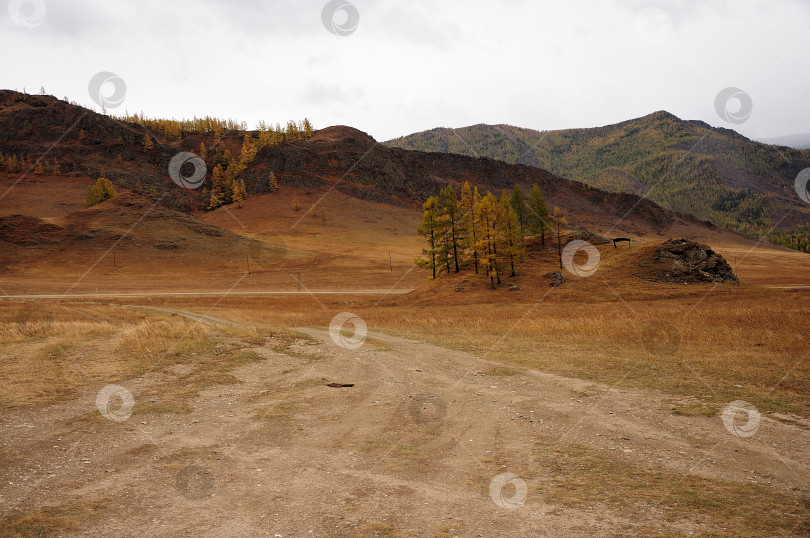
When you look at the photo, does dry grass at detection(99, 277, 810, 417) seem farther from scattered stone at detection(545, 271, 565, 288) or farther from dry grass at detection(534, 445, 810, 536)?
scattered stone at detection(545, 271, 565, 288)

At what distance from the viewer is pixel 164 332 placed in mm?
19906

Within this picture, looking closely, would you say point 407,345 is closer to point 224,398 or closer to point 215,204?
point 224,398

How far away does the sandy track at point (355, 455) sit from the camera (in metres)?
6.58

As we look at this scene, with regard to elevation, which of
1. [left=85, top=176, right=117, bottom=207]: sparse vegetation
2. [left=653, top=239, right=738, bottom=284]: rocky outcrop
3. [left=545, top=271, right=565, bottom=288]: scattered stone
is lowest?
[left=545, top=271, right=565, bottom=288]: scattered stone

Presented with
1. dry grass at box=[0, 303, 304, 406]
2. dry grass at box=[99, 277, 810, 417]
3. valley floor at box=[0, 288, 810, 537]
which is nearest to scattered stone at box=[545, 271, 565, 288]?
dry grass at box=[99, 277, 810, 417]

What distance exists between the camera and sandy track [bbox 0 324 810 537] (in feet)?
21.6

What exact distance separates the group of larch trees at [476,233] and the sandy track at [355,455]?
152 feet

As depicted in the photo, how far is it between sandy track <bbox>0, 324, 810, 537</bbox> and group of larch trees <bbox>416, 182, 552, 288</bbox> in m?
46.5

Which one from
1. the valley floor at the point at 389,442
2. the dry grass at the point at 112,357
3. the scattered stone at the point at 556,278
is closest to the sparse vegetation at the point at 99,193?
the scattered stone at the point at 556,278

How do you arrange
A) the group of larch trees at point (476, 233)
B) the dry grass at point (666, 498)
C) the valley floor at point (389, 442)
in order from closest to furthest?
1. the dry grass at point (666, 498)
2. the valley floor at point (389, 442)
3. the group of larch trees at point (476, 233)

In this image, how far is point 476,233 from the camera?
204ft

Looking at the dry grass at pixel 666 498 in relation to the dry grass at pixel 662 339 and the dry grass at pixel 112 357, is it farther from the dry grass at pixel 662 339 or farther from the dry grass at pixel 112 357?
the dry grass at pixel 112 357

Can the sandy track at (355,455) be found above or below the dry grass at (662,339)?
above

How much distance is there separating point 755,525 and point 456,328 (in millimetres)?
24269
